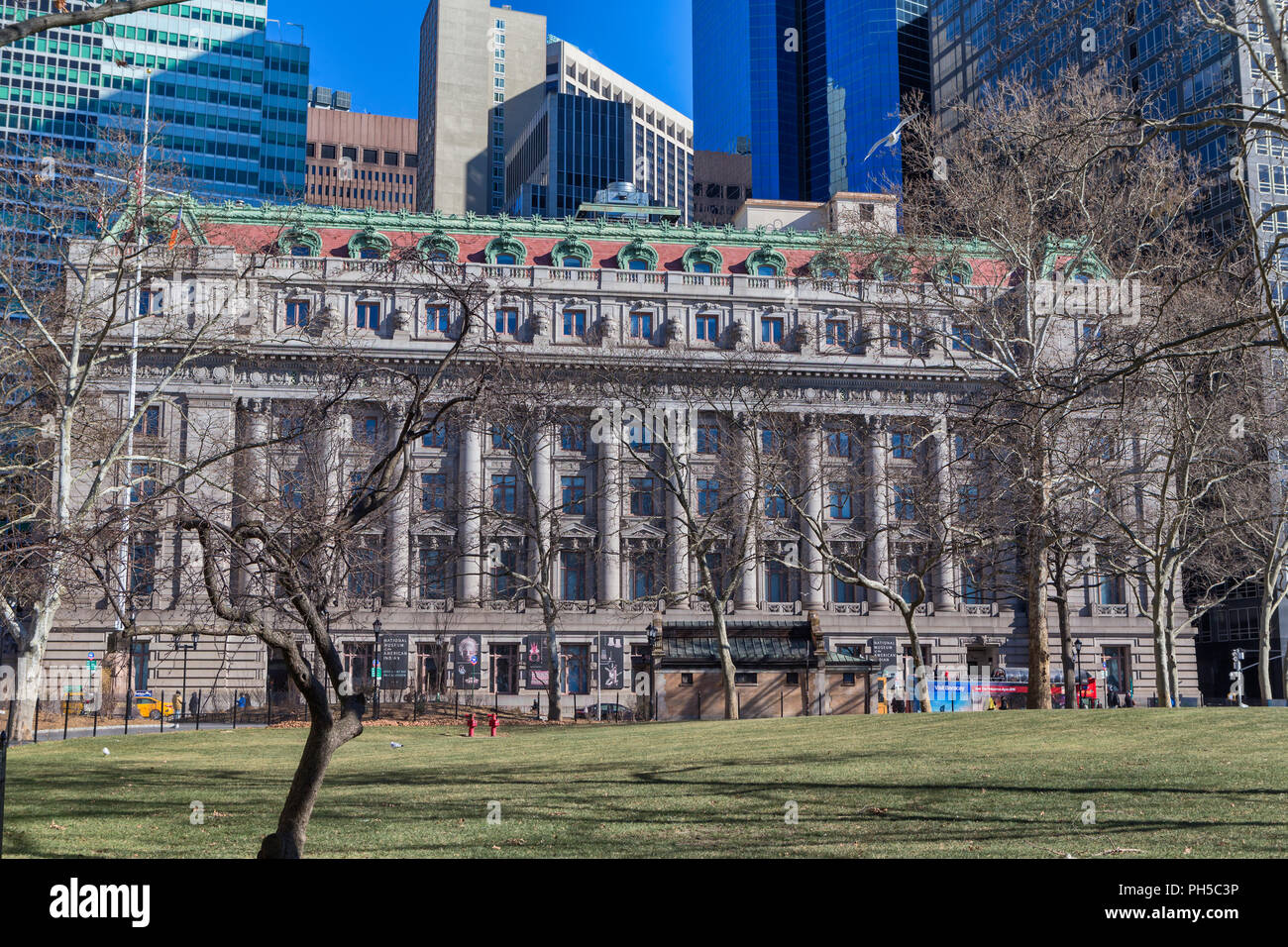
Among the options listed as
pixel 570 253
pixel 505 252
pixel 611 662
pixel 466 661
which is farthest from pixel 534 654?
pixel 570 253

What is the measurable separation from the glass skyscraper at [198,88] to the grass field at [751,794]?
109 m

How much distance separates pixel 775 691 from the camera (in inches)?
1886

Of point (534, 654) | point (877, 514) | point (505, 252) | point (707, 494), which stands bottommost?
point (534, 654)

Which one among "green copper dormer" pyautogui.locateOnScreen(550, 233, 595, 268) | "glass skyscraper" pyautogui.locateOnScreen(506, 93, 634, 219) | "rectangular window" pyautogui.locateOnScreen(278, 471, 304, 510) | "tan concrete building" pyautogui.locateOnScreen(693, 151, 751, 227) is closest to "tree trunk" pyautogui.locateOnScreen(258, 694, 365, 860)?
"rectangular window" pyautogui.locateOnScreen(278, 471, 304, 510)

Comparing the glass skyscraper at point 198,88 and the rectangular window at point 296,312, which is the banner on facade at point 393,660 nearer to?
the rectangular window at point 296,312

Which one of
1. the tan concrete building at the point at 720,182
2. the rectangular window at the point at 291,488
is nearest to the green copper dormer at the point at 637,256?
the rectangular window at the point at 291,488

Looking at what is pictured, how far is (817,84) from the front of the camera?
187 meters

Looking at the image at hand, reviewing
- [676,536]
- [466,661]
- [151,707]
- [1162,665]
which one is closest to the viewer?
[1162,665]

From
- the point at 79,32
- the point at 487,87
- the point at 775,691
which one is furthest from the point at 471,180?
the point at 775,691

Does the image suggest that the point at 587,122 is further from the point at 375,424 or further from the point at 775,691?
the point at 775,691

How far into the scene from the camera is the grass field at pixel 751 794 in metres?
14.1

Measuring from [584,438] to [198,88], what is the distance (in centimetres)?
8481

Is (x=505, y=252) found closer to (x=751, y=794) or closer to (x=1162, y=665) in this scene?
(x=1162, y=665)

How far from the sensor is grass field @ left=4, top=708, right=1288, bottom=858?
46.3 ft
